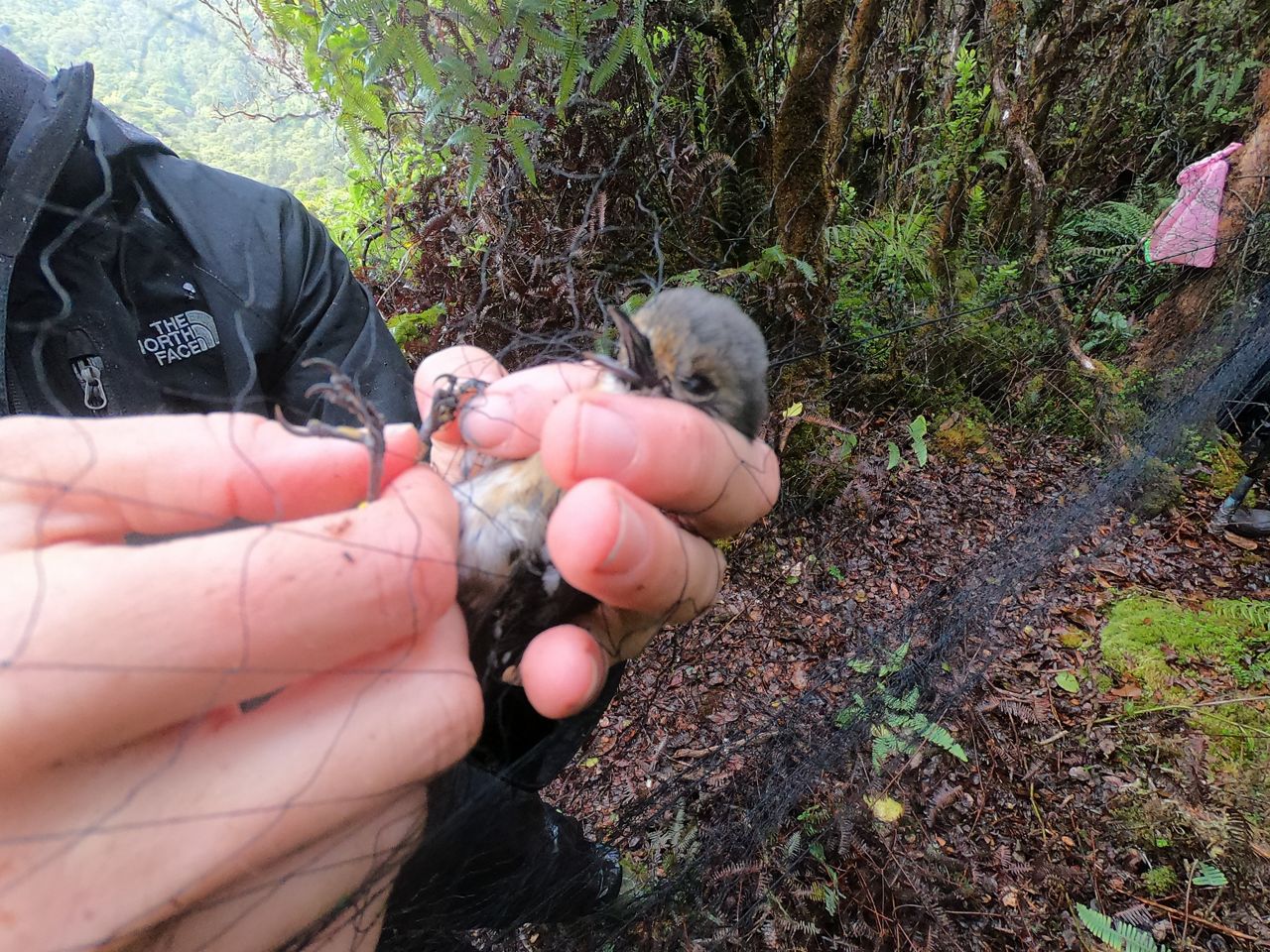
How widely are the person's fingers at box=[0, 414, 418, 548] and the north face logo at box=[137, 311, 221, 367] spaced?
113cm

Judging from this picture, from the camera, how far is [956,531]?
3822 millimetres

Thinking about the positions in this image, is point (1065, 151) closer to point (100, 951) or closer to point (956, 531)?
point (956, 531)

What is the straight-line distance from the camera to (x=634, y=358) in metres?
1.44

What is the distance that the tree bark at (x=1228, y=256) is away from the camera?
3.60m

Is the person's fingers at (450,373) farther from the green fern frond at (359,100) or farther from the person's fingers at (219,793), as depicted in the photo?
the green fern frond at (359,100)

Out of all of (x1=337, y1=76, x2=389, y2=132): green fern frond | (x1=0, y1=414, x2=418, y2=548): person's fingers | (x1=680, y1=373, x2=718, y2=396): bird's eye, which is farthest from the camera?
(x1=337, y1=76, x2=389, y2=132): green fern frond

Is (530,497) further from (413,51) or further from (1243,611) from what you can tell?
(1243,611)

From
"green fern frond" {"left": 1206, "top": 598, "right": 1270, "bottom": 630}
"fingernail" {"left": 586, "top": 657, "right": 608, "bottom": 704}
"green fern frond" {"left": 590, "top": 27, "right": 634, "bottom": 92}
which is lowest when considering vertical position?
"green fern frond" {"left": 1206, "top": 598, "right": 1270, "bottom": 630}

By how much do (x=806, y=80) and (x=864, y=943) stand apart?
3.54 meters

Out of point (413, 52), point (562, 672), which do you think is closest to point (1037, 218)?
point (413, 52)

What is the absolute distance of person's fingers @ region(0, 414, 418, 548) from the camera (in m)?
0.66

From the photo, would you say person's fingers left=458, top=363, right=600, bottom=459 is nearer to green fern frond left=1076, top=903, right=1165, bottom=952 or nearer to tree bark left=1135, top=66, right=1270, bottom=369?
green fern frond left=1076, top=903, right=1165, bottom=952

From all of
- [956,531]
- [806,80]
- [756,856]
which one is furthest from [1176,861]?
[806,80]

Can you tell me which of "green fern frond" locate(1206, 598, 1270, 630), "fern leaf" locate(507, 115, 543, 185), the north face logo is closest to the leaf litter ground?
"green fern frond" locate(1206, 598, 1270, 630)
